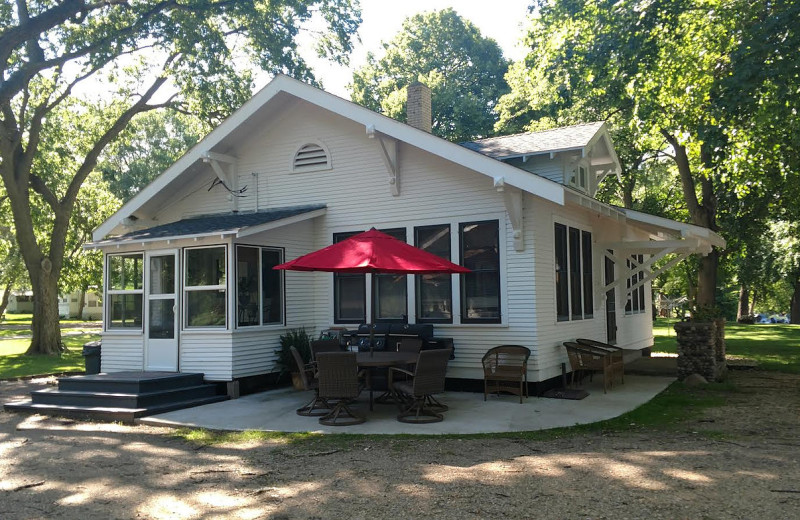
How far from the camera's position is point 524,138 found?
13.2 m

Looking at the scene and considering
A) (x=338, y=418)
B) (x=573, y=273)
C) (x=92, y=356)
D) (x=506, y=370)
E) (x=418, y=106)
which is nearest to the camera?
(x=338, y=418)

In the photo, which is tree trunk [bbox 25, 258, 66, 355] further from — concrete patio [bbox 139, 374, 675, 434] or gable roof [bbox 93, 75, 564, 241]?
concrete patio [bbox 139, 374, 675, 434]

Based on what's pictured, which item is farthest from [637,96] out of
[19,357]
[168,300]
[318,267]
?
[19,357]

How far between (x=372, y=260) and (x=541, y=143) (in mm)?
5597

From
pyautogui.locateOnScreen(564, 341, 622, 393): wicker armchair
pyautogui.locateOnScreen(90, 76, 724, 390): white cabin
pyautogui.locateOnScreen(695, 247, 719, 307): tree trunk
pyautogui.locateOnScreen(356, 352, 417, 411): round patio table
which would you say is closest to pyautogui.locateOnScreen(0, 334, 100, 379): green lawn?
Answer: pyautogui.locateOnScreen(90, 76, 724, 390): white cabin

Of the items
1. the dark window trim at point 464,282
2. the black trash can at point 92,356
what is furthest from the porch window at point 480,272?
the black trash can at point 92,356

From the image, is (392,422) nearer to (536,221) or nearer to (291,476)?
(291,476)

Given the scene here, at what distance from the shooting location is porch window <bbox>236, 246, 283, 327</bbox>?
35.0ft

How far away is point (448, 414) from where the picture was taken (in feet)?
28.6

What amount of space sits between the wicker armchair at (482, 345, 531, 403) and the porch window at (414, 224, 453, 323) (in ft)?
3.69

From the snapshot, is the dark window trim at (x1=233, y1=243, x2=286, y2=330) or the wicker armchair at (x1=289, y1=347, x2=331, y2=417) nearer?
the wicker armchair at (x1=289, y1=347, x2=331, y2=417)

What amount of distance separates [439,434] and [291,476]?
86.3 inches

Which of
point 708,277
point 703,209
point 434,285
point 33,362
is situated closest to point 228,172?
point 434,285

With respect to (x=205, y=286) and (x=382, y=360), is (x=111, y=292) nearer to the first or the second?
(x=205, y=286)
